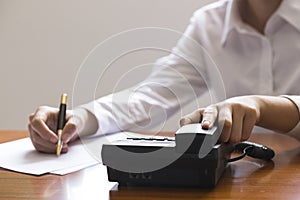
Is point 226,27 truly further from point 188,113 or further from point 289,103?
point 188,113

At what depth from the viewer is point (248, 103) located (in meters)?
0.81

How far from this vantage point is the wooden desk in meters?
0.61

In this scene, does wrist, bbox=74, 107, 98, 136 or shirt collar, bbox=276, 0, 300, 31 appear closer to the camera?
wrist, bbox=74, 107, 98, 136

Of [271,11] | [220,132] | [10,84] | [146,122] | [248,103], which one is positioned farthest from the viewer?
[10,84]

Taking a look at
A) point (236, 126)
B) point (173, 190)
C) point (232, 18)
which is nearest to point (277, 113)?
point (236, 126)

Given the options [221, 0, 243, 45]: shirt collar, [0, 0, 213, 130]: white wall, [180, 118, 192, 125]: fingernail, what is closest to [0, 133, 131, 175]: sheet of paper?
[180, 118, 192, 125]: fingernail

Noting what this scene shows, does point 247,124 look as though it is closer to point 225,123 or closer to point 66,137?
point 225,123

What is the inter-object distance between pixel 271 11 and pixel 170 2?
26.6 inches

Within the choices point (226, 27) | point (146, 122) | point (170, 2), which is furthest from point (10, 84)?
point (146, 122)

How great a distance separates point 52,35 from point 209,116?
1362mm

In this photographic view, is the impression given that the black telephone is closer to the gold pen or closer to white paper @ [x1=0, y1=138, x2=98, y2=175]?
white paper @ [x1=0, y1=138, x2=98, y2=175]

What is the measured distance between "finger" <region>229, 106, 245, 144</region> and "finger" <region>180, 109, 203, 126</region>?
0.17 feet

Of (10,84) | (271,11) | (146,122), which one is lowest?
(10,84)

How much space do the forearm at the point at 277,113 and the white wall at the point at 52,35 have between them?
103cm
